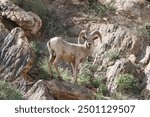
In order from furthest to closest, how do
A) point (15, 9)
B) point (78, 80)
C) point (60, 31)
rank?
point (60, 31), point (15, 9), point (78, 80)


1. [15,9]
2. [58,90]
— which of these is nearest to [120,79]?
[58,90]

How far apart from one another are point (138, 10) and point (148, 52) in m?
2.74

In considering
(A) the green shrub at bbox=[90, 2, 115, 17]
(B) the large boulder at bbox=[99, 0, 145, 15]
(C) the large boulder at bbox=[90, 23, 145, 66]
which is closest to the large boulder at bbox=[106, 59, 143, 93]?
(C) the large boulder at bbox=[90, 23, 145, 66]

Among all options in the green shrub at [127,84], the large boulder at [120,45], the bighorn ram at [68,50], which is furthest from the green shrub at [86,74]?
the bighorn ram at [68,50]

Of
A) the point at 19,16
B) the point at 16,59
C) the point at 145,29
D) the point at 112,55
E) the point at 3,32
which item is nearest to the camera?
the point at 16,59

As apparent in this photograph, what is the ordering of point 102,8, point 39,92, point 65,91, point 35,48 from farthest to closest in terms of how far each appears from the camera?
point 102,8
point 35,48
point 65,91
point 39,92

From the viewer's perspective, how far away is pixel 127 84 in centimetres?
1875

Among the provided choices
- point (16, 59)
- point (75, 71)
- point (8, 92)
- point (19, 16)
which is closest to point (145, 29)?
point (19, 16)

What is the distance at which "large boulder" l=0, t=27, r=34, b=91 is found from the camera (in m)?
17.2

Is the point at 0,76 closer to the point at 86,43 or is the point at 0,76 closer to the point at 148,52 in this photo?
the point at 86,43

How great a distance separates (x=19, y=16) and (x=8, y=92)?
14.4 feet

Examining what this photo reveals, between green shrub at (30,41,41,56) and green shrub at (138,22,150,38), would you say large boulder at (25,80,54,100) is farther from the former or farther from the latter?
green shrub at (138,22,150,38)

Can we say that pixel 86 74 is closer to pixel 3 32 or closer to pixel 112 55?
pixel 112 55

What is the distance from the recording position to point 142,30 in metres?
21.6
